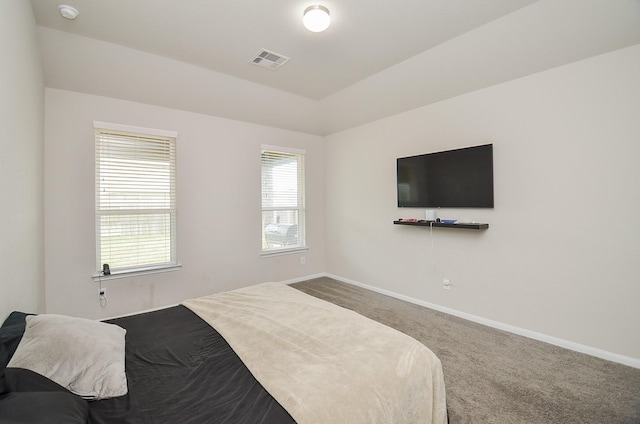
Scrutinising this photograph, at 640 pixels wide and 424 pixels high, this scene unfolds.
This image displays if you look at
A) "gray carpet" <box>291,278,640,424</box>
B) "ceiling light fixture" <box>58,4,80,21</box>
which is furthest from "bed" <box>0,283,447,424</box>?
"ceiling light fixture" <box>58,4,80,21</box>

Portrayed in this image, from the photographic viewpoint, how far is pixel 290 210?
16.4 feet

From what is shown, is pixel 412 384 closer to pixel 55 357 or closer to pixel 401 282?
pixel 55 357

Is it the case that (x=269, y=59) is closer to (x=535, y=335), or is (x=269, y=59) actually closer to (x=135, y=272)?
(x=135, y=272)

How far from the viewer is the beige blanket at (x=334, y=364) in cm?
115

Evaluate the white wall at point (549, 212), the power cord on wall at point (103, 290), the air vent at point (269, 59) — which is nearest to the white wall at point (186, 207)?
the power cord on wall at point (103, 290)

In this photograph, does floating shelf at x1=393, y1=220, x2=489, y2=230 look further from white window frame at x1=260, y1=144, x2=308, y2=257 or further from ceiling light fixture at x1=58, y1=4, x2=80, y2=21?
ceiling light fixture at x1=58, y1=4, x2=80, y2=21

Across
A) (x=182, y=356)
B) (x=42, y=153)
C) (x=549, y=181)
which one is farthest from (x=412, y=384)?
(x=42, y=153)

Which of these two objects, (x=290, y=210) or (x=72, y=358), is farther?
(x=290, y=210)

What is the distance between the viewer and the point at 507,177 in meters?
3.05

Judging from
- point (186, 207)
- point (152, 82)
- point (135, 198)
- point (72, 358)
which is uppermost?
point (152, 82)

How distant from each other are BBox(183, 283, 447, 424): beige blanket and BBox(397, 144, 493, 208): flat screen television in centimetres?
220

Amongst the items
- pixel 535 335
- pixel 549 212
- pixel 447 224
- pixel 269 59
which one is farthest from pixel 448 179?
A: pixel 269 59

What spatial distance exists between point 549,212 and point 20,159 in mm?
4403

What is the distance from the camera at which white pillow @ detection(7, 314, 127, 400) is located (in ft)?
3.76
